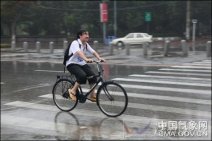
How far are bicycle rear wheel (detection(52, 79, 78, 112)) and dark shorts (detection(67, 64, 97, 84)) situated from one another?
74 cm

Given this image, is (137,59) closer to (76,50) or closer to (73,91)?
(73,91)

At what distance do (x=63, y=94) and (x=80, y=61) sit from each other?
1.87 m

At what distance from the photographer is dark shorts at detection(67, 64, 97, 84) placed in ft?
17.1

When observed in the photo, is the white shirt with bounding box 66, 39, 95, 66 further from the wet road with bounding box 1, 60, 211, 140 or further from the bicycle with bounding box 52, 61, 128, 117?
the bicycle with bounding box 52, 61, 128, 117

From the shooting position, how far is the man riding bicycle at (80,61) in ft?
12.1

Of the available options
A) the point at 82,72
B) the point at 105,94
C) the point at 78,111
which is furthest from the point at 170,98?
the point at 82,72

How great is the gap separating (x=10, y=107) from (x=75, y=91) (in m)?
4.80

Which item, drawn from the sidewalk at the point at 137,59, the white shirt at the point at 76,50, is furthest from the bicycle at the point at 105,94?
the sidewalk at the point at 137,59

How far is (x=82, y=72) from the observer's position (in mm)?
5582

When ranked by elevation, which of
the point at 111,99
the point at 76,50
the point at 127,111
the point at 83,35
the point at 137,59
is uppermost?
the point at 83,35

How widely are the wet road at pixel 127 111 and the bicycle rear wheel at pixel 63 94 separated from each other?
2.29ft

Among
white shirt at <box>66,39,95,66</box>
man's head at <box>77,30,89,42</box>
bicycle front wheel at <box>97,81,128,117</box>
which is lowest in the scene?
bicycle front wheel at <box>97,81,128,117</box>

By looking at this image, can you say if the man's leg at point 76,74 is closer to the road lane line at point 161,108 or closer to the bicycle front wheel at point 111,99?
the bicycle front wheel at point 111,99

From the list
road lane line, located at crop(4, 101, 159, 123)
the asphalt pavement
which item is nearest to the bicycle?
the asphalt pavement
